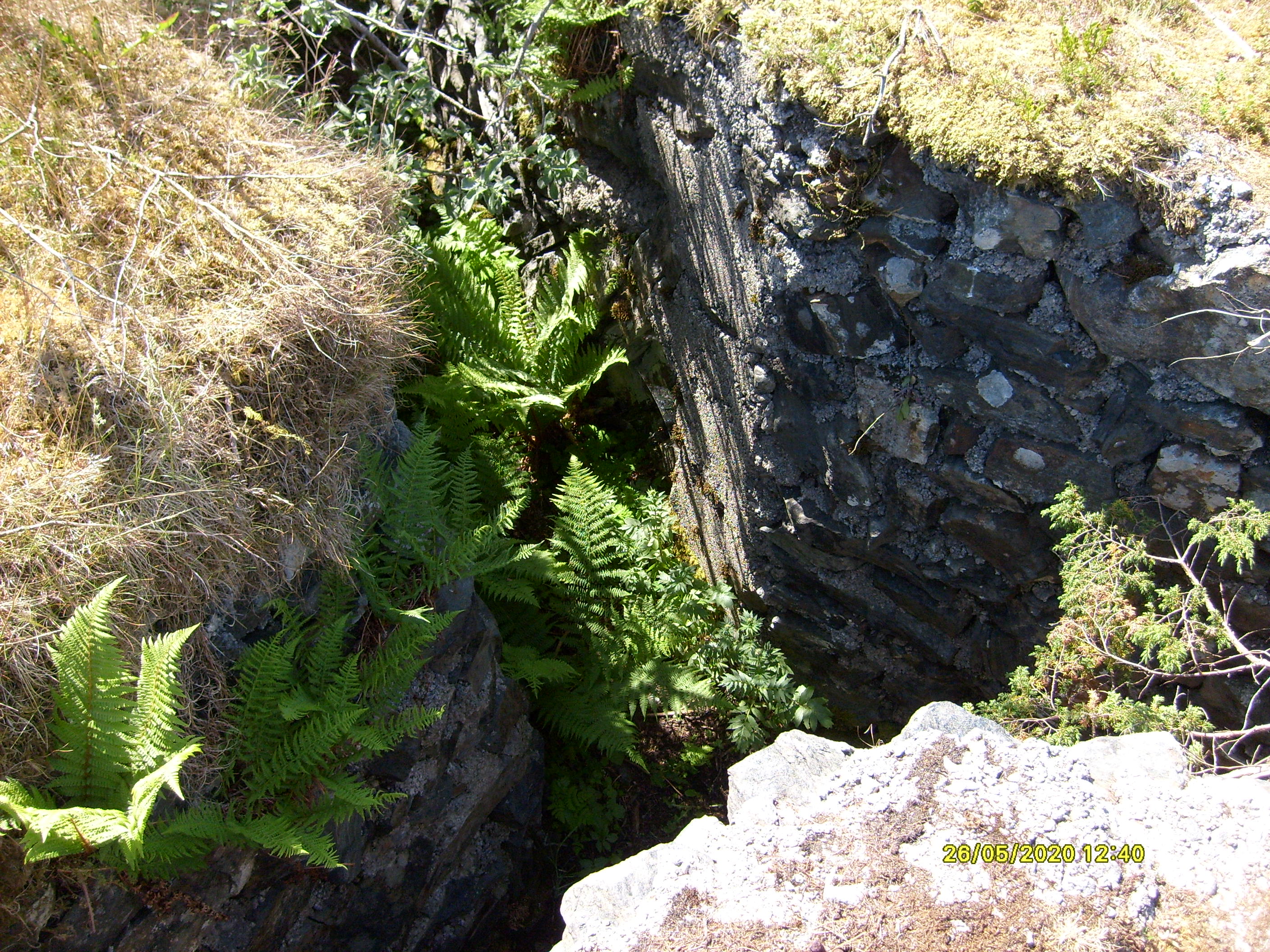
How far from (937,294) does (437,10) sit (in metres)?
3.60

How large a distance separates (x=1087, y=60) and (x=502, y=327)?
2.93 meters

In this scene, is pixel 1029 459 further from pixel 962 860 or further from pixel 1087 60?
pixel 962 860

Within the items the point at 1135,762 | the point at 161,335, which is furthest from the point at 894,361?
the point at 161,335

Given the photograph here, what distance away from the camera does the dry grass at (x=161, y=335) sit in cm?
253

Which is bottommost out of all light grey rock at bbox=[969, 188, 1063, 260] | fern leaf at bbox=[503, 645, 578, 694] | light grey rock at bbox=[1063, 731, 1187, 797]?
fern leaf at bbox=[503, 645, 578, 694]

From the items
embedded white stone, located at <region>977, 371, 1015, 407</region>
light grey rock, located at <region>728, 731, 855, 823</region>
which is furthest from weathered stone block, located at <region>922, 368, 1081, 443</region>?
light grey rock, located at <region>728, 731, 855, 823</region>

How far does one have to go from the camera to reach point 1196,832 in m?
1.99

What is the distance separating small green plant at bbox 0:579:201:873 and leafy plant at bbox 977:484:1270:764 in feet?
9.28

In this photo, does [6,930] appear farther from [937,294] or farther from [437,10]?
[437,10]

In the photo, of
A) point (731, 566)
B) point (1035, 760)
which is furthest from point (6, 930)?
point (731, 566)

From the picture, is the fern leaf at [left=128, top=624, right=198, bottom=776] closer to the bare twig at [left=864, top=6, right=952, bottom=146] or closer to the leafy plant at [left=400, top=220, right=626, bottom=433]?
the leafy plant at [left=400, top=220, right=626, bottom=433]

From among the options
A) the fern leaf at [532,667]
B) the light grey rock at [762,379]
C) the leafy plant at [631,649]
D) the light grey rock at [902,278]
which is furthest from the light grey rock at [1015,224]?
the fern leaf at [532,667]

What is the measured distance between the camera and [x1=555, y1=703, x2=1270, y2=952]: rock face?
6.13 ft

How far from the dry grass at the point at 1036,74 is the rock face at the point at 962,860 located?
1789 millimetres
